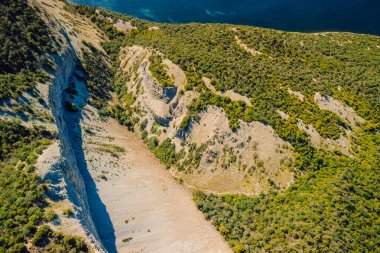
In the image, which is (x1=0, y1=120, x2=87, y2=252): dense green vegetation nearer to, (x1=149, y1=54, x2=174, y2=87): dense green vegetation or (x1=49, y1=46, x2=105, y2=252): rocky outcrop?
(x1=49, y1=46, x2=105, y2=252): rocky outcrop

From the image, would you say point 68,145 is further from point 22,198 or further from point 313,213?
point 313,213

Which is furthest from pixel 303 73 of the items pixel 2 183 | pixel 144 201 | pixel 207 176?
pixel 2 183

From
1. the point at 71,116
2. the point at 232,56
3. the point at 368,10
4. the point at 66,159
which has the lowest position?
A: the point at 66,159

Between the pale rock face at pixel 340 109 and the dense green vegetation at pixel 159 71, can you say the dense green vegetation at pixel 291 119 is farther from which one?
the dense green vegetation at pixel 159 71

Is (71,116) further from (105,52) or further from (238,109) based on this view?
(238,109)

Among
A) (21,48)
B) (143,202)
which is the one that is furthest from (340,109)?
(21,48)
